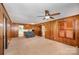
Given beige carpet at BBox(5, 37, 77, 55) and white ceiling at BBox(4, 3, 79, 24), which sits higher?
white ceiling at BBox(4, 3, 79, 24)

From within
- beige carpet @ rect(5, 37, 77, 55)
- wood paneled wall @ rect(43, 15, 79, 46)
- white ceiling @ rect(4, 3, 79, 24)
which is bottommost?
beige carpet @ rect(5, 37, 77, 55)

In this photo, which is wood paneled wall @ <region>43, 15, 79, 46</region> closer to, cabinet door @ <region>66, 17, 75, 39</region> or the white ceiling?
cabinet door @ <region>66, 17, 75, 39</region>

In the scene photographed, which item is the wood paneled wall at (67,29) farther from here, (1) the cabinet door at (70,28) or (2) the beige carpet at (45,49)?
(2) the beige carpet at (45,49)

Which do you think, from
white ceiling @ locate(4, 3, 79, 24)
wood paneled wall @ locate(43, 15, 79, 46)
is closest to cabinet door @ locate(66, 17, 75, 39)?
wood paneled wall @ locate(43, 15, 79, 46)

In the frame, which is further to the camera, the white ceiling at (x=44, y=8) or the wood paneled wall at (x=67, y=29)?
the wood paneled wall at (x=67, y=29)

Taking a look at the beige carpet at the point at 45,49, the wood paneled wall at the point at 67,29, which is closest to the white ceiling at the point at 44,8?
the wood paneled wall at the point at 67,29

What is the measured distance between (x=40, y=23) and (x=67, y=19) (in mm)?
743

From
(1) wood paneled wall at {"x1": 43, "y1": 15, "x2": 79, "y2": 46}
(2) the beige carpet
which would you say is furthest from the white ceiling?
(2) the beige carpet

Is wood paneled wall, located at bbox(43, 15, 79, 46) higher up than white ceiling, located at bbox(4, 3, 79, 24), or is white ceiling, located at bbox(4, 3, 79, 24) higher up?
white ceiling, located at bbox(4, 3, 79, 24)

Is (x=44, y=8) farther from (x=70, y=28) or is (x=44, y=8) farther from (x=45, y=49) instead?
(x=45, y=49)

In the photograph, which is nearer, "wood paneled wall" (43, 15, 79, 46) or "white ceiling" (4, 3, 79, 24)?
"white ceiling" (4, 3, 79, 24)

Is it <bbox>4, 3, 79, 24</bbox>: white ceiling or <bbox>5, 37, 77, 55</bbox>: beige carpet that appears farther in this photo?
<bbox>5, 37, 77, 55</bbox>: beige carpet

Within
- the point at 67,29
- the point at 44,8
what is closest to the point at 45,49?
the point at 67,29
